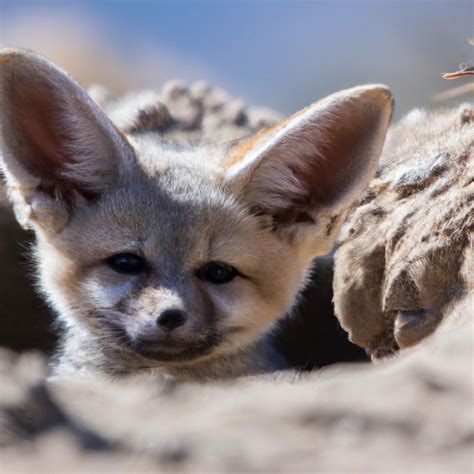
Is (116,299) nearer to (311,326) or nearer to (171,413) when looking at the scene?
(171,413)

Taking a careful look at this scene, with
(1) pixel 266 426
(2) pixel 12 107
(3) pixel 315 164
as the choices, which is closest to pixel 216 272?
(3) pixel 315 164

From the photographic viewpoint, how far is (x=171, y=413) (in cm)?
163

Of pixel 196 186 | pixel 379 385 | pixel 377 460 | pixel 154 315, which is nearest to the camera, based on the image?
pixel 377 460

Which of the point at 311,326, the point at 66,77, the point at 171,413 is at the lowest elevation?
the point at 311,326

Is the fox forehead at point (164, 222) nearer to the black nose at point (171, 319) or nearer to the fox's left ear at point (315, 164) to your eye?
the fox's left ear at point (315, 164)

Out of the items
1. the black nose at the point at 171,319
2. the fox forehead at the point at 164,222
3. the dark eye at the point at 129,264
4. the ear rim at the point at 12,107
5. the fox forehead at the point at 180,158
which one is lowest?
the black nose at the point at 171,319

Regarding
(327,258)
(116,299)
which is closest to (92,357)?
(116,299)

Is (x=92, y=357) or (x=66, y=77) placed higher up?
(x=66, y=77)

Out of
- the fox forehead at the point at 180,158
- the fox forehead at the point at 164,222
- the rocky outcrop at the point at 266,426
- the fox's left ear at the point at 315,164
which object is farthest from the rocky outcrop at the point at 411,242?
the rocky outcrop at the point at 266,426

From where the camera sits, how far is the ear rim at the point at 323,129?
9.02ft

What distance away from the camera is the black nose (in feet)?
8.00

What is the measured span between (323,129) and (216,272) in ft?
2.20

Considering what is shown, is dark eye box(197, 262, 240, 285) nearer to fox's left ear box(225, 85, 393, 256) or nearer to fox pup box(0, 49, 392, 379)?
fox pup box(0, 49, 392, 379)

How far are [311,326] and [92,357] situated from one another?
1441 mm
